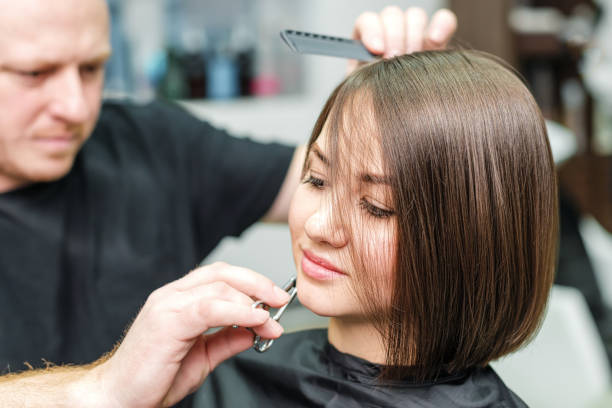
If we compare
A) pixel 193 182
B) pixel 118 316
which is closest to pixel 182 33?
pixel 193 182

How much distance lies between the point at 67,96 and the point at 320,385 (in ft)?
2.23

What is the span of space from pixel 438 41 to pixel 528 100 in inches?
10.3

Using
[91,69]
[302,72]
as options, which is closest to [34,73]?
[91,69]

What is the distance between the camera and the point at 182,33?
218cm

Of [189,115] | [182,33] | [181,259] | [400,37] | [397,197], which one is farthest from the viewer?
[182,33]

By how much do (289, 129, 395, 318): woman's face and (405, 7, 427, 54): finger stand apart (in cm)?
30

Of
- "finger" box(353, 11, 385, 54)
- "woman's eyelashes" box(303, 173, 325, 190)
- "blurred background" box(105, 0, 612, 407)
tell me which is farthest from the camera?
"blurred background" box(105, 0, 612, 407)

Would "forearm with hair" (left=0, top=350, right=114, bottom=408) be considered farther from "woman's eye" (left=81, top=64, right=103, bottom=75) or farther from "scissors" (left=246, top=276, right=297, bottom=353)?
"woman's eye" (left=81, top=64, right=103, bottom=75)

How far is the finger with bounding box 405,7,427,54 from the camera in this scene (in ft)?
3.06

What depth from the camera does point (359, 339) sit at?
81cm

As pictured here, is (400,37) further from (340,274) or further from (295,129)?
(295,129)

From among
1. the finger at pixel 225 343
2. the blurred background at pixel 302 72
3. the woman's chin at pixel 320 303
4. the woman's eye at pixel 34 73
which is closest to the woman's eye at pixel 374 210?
the woman's chin at pixel 320 303

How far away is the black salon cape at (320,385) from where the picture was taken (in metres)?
0.79

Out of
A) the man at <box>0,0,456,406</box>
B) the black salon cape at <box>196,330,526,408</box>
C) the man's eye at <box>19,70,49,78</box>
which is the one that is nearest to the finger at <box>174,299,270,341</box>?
the man at <box>0,0,456,406</box>
